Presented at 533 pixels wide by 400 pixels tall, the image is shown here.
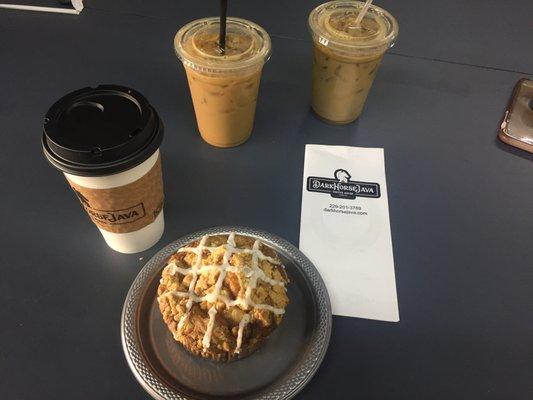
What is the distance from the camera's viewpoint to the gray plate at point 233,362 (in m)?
0.71

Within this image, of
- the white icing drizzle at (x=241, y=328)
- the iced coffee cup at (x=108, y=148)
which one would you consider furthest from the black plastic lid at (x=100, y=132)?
the white icing drizzle at (x=241, y=328)

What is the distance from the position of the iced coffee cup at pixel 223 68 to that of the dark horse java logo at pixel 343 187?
10.2 inches

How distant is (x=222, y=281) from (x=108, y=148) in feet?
1.00

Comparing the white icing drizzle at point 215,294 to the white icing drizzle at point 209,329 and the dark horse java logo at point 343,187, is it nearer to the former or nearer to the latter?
the white icing drizzle at point 209,329

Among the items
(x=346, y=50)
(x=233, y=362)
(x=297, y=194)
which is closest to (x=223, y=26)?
(x=346, y=50)

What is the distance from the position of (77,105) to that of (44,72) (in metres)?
0.76

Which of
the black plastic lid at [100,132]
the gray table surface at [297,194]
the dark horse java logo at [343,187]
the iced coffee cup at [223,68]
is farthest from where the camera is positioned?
the dark horse java logo at [343,187]

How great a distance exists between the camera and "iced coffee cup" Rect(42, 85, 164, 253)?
653 mm

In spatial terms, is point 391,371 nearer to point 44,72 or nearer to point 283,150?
point 283,150

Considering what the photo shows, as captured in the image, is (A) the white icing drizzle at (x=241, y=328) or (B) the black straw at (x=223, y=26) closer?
(A) the white icing drizzle at (x=241, y=328)

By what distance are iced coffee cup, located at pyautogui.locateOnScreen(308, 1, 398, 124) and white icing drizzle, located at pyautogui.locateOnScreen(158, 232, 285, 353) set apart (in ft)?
1.82

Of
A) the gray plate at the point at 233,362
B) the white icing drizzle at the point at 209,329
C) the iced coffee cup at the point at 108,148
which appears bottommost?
the gray plate at the point at 233,362

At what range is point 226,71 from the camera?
2.96 ft

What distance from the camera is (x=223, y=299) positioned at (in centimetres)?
71
